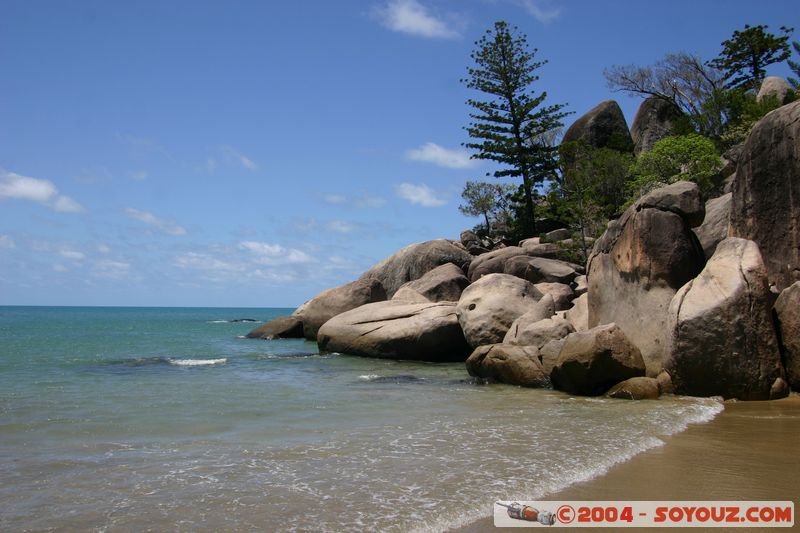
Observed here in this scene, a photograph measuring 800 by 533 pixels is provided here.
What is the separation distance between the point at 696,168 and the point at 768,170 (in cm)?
1169

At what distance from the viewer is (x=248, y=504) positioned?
5652 millimetres

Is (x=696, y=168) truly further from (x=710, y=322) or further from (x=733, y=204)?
(x=710, y=322)

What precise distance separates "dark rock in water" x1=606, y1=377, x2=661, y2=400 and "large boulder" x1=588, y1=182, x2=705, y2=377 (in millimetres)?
748

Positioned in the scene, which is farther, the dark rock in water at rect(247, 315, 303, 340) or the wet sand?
the dark rock in water at rect(247, 315, 303, 340)

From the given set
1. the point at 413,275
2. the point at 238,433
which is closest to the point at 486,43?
the point at 413,275

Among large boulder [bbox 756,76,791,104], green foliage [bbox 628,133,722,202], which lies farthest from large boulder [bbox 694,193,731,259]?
large boulder [bbox 756,76,791,104]

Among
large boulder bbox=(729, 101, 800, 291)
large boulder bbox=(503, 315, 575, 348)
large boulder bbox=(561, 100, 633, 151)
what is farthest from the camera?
large boulder bbox=(561, 100, 633, 151)

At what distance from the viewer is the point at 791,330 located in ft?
34.8

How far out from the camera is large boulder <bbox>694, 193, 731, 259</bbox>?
14406mm

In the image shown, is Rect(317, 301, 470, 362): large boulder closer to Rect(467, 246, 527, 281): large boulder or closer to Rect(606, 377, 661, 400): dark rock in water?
Rect(467, 246, 527, 281): large boulder

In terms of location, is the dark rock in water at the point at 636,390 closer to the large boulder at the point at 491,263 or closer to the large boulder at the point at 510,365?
the large boulder at the point at 510,365

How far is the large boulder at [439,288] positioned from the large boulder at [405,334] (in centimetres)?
265

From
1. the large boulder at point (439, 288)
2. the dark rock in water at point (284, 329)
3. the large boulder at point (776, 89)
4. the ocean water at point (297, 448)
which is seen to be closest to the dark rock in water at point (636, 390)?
the ocean water at point (297, 448)

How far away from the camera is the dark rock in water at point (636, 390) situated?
10852mm
